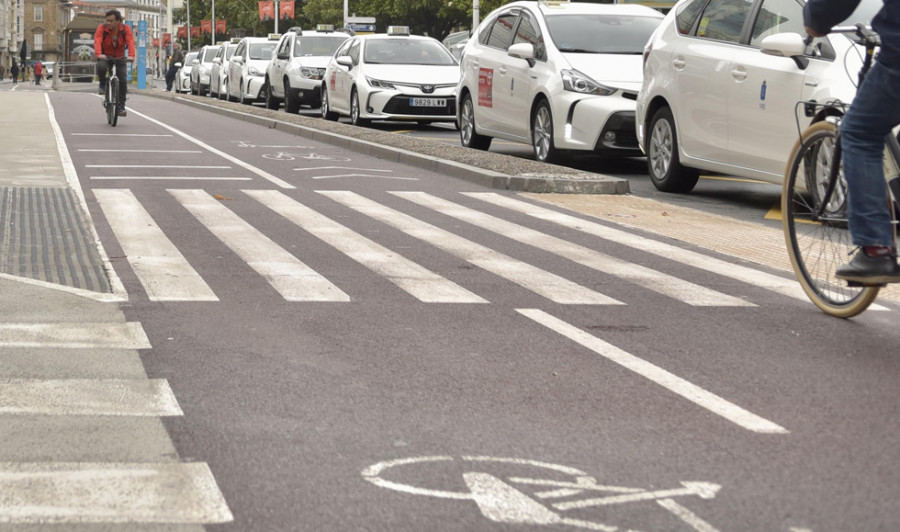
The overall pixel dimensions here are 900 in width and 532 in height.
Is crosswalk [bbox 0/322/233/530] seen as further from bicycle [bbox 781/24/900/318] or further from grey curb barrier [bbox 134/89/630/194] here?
grey curb barrier [bbox 134/89/630/194]

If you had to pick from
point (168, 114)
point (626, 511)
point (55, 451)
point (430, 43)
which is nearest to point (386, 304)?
point (55, 451)

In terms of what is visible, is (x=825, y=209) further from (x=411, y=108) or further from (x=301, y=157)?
(x=411, y=108)

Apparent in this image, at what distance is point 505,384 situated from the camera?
4.79m

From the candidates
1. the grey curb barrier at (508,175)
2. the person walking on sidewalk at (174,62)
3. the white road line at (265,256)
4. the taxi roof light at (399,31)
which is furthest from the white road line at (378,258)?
the person walking on sidewalk at (174,62)

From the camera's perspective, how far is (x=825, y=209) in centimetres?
622

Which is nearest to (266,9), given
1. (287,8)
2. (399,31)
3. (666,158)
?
(287,8)

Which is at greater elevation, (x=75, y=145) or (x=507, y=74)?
(x=507, y=74)

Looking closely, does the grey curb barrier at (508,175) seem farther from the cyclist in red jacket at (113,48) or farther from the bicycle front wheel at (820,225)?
the bicycle front wheel at (820,225)

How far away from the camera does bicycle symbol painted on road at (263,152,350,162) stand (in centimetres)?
1538

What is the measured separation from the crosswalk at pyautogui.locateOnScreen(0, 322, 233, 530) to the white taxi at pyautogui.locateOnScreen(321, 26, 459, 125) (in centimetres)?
1725

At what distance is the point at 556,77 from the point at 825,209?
842 cm

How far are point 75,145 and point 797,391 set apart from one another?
520 inches

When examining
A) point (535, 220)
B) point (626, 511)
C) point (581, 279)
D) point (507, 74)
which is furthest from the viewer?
point (507, 74)

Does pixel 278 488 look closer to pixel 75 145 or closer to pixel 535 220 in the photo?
pixel 535 220
